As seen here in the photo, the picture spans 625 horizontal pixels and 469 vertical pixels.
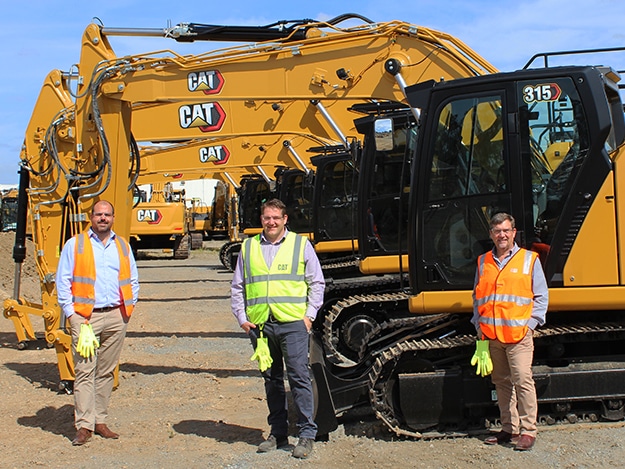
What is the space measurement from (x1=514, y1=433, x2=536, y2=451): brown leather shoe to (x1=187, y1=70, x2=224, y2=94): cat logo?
4.36 m

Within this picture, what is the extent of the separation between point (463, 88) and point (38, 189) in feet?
16.0

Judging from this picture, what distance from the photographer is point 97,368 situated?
6.21 meters

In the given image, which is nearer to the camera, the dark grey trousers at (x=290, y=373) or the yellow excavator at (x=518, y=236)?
the dark grey trousers at (x=290, y=373)

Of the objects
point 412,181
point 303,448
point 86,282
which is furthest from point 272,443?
point 412,181

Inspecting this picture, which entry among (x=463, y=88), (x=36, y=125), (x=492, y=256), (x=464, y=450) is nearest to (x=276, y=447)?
(x=464, y=450)

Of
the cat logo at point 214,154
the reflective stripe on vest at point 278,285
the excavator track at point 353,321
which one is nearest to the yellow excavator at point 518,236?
the reflective stripe on vest at point 278,285

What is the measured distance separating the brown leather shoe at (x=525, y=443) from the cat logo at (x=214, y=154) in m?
12.8

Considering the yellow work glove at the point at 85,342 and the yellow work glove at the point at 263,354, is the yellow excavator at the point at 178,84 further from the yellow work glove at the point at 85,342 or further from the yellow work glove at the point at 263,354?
the yellow work glove at the point at 263,354

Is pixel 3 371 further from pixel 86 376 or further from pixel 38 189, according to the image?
pixel 86 376

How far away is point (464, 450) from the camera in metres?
5.58

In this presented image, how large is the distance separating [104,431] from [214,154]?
11.6 meters

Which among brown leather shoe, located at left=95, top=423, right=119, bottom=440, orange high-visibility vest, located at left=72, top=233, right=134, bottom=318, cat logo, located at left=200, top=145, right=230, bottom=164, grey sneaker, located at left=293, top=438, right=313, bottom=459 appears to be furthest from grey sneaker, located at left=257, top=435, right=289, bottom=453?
cat logo, located at left=200, top=145, right=230, bottom=164

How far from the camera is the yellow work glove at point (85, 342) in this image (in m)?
5.92

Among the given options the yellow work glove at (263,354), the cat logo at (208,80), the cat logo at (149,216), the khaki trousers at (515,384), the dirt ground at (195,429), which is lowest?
the dirt ground at (195,429)
